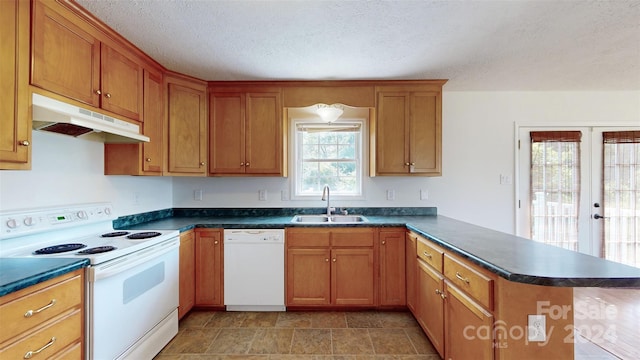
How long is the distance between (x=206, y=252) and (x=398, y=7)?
253 centimetres

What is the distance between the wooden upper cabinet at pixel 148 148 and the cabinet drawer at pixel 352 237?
175cm

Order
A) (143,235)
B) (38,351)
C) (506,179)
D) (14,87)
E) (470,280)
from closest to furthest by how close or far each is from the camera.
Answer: (38,351), (14,87), (470,280), (143,235), (506,179)

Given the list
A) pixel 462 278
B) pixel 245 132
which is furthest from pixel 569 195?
pixel 245 132

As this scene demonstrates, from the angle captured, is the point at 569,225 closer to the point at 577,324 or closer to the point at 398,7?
the point at 577,324

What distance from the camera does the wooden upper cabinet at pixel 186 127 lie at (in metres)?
2.58

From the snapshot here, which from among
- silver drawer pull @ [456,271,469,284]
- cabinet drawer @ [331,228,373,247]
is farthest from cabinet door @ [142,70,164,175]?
silver drawer pull @ [456,271,469,284]

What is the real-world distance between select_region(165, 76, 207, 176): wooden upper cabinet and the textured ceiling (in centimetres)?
16

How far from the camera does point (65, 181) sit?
1.91 meters

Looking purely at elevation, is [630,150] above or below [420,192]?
above

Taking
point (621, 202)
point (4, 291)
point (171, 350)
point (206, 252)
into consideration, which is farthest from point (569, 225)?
point (4, 291)

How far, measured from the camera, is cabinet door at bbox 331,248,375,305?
8.41 feet

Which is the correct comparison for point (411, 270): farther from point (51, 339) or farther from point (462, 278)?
point (51, 339)

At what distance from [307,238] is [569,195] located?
3.06 meters

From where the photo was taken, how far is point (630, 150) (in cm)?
309
